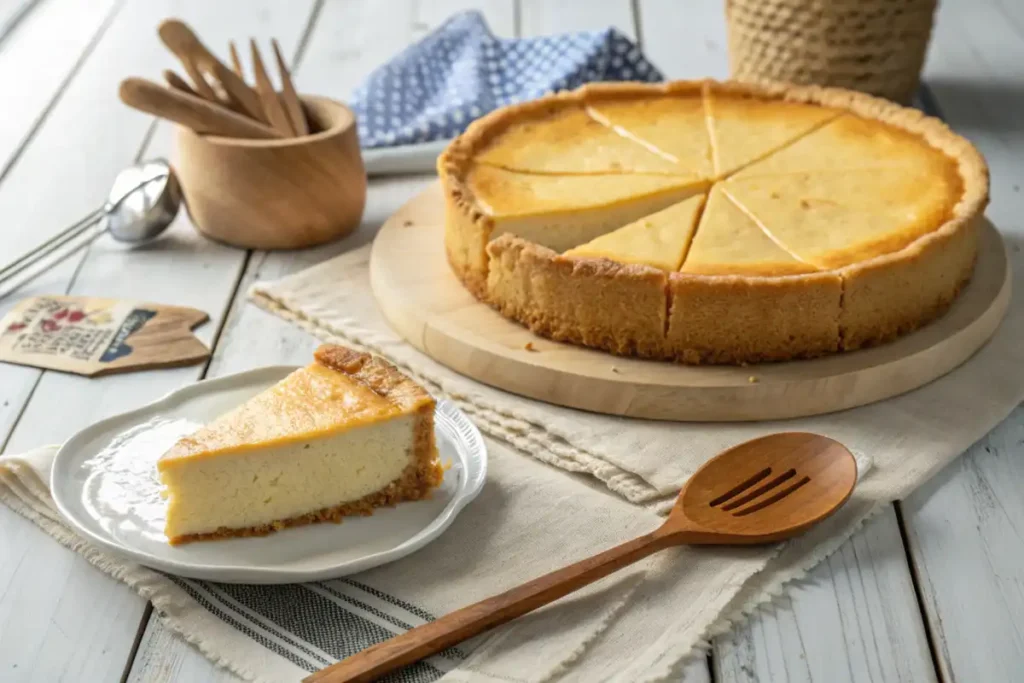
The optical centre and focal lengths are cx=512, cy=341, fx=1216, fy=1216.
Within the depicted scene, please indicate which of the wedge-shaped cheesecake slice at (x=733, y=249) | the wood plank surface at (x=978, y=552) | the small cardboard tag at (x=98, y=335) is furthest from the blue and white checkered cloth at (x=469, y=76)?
the wood plank surface at (x=978, y=552)

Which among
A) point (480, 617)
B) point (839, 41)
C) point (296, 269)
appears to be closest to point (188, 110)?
point (296, 269)

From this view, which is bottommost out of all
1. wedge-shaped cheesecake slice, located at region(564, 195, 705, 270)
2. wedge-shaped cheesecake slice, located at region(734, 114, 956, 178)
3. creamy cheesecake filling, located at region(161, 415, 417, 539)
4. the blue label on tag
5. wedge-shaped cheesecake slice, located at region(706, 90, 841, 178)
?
the blue label on tag

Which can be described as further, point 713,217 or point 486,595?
point 713,217

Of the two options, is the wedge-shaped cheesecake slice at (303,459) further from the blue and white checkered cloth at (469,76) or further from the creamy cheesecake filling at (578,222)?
the blue and white checkered cloth at (469,76)

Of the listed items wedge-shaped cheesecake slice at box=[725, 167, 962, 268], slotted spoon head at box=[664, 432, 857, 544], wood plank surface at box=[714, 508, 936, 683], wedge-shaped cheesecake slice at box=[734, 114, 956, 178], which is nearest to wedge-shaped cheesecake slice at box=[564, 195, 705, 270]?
wedge-shaped cheesecake slice at box=[725, 167, 962, 268]

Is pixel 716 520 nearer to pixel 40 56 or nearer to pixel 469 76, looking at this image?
pixel 469 76

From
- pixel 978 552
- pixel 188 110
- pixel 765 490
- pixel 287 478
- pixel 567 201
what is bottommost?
pixel 978 552

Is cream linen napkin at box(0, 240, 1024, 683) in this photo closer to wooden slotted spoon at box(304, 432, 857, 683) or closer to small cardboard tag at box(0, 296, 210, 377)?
wooden slotted spoon at box(304, 432, 857, 683)
